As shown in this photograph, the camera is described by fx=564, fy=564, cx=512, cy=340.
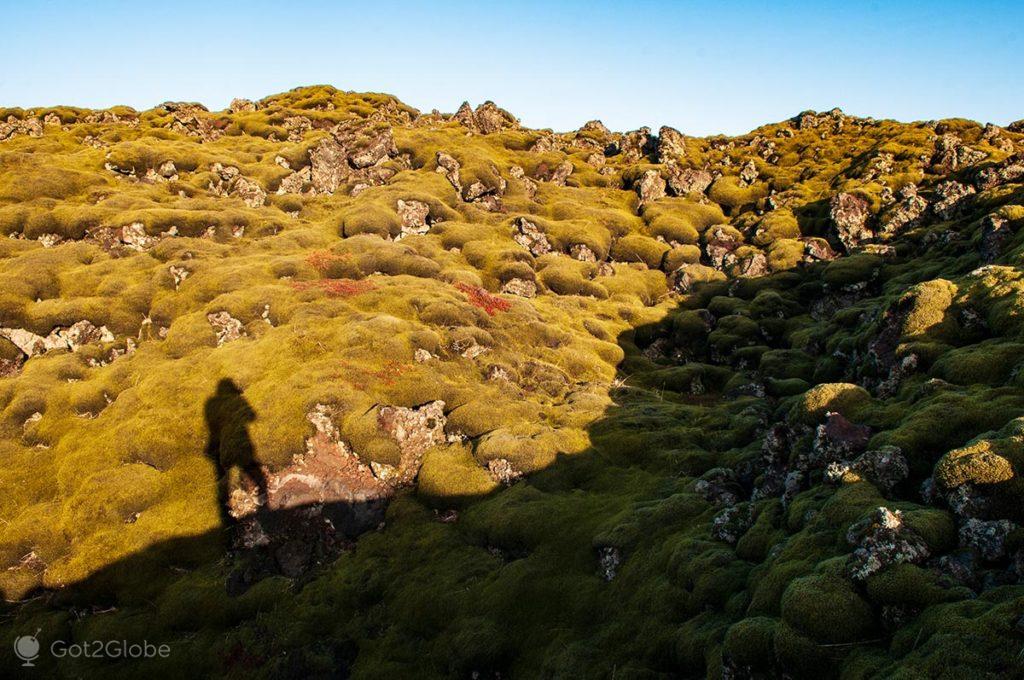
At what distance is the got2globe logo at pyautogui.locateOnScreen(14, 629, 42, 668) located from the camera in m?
24.3

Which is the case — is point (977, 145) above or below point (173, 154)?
above

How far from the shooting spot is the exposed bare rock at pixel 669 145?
115250 millimetres

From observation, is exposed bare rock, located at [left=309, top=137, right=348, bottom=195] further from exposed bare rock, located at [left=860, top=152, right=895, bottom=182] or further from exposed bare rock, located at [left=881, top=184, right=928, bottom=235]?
exposed bare rock, located at [left=860, top=152, right=895, bottom=182]

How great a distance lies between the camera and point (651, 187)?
107 meters

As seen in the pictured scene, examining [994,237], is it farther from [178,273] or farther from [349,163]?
[349,163]

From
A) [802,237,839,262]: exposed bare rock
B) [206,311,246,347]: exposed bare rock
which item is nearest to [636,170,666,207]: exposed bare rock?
[802,237,839,262]: exposed bare rock

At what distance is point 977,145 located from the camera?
3556 inches

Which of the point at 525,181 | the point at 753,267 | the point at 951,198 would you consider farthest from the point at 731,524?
the point at 525,181

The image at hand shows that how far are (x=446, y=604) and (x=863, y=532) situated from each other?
17.0 meters

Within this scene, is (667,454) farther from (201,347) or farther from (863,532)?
(201,347)

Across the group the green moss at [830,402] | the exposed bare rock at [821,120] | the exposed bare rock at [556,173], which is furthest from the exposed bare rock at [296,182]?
the exposed bare rock at [821,120]

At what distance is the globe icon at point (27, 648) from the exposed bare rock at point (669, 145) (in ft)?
372

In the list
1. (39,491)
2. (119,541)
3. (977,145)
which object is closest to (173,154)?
(39,491)

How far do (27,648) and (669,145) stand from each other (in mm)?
120577
